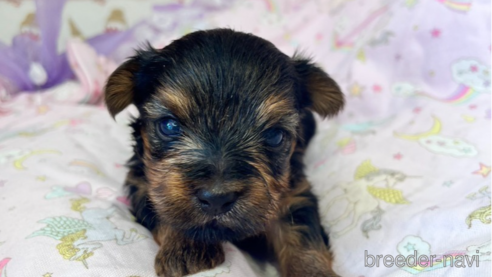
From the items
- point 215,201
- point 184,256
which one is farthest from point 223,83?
point 184,256

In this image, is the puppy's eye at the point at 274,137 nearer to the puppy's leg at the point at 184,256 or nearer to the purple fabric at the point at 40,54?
the puppy's leg at the point at 184,256

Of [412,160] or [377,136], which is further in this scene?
[377,136]

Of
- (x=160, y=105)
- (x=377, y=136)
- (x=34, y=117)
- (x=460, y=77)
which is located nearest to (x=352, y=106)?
(x=377, y=136)

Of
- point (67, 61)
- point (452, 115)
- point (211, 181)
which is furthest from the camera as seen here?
point (67, 61)

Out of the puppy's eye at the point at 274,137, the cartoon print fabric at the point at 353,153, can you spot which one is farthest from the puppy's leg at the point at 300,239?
the puppy's eye at the point at 274,137

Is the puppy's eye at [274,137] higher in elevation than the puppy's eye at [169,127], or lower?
higher

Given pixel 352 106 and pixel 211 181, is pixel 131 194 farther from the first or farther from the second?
pixel 352 106
